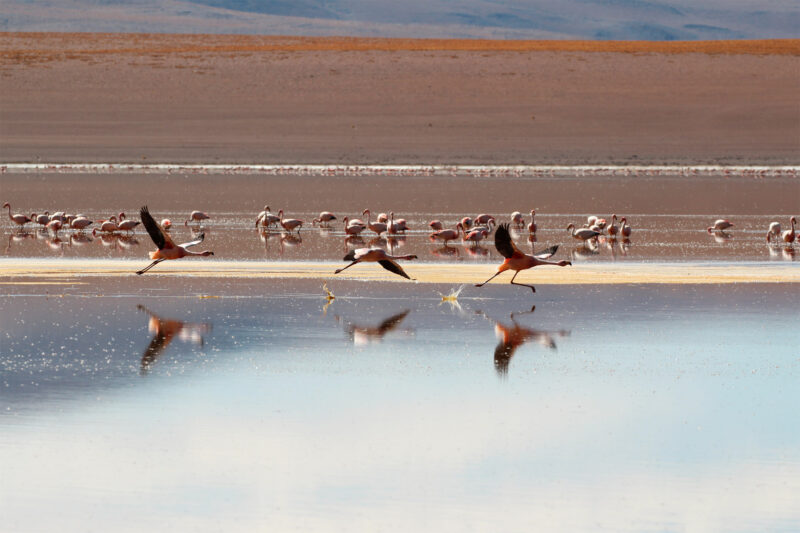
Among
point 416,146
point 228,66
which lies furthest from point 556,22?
point 416,146

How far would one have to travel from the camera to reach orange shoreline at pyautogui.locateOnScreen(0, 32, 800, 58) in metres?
65.6

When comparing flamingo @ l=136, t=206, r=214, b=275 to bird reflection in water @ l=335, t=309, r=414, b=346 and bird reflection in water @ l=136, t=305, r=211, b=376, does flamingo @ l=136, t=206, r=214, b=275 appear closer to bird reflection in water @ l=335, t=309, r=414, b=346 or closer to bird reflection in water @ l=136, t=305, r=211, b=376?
bird reflection in water @ l=136, t=305, r=211, b=376

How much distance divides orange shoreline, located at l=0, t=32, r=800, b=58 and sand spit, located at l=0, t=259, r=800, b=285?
4805 centimetres

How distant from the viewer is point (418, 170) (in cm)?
4053

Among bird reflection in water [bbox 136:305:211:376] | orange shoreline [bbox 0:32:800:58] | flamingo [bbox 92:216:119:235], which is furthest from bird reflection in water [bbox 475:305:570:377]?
orange shoreline [bbox 0:32:800:58]

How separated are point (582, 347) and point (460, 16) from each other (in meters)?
182

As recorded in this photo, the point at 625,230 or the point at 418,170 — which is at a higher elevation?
the point at 625,230

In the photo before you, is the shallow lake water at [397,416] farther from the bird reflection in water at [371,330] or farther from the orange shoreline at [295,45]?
the orange shoreline at [295,45]

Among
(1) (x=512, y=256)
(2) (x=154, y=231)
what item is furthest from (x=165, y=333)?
(1) (x=512, y=256)

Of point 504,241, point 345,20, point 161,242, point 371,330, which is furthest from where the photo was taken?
point 345,20

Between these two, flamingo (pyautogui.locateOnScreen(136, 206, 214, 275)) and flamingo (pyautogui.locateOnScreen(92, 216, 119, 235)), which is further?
flamingo (pyautogui.locateOnScreen(92, 216, 119, 235))

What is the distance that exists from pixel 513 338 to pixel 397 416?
3.06m

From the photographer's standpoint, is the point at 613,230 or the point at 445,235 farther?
the point at 613,230

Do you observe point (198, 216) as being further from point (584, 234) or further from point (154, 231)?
point (154, 231)
